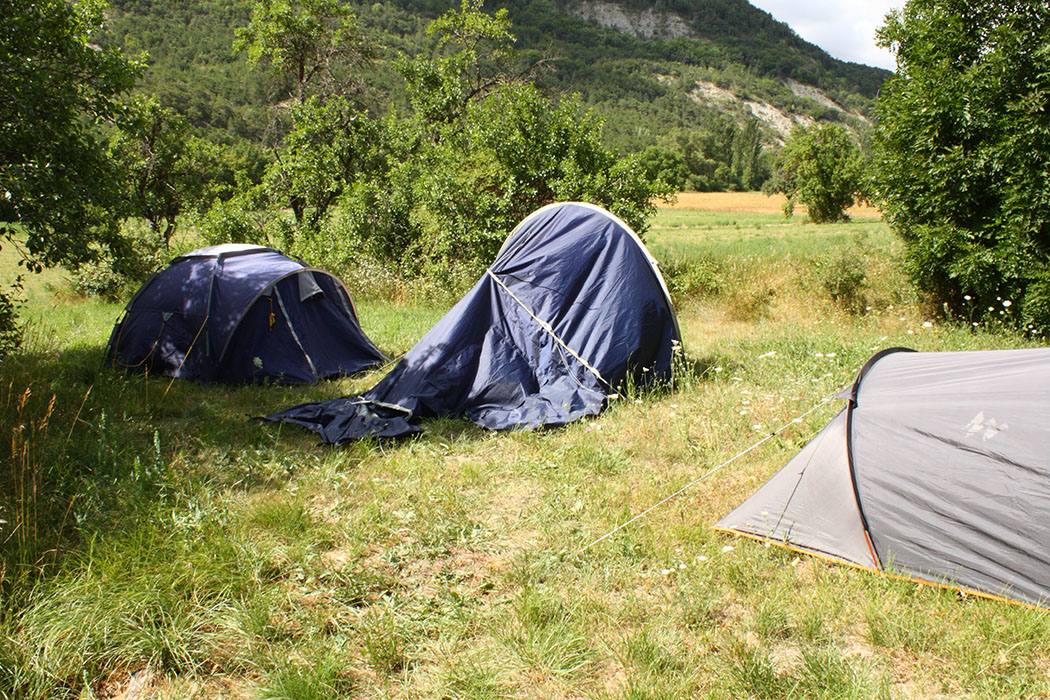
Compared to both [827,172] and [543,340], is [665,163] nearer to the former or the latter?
[827,172]

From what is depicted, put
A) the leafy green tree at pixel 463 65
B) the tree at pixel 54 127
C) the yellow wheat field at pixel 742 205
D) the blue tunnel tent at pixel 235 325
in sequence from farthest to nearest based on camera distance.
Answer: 1. the yellow wheat field at pixel 742 205
2. the leafy green tree at pixel 463 65
3. the blue tunnel tent at pixel 235 325
4. the tree at pixel 54 127

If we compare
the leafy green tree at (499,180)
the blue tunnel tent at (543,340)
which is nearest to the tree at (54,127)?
the blue tunnel tent at (543,340)

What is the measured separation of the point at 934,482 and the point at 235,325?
7.13 meters

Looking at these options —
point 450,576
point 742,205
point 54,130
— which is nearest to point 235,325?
point 54,130

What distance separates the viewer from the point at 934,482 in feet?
11.3

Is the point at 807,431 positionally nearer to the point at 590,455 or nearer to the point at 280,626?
the point at 590,455

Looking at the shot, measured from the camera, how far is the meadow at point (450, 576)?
287cm

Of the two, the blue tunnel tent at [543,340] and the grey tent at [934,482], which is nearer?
the grey tent at [934,482]

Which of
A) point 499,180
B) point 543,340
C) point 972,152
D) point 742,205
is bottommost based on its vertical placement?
point 543,340

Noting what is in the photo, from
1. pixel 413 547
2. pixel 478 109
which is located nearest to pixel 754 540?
pixel 413 547

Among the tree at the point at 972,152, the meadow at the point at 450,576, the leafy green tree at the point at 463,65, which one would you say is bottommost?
the meadow at the point at 450,576

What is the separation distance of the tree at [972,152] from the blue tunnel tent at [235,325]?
310 inches

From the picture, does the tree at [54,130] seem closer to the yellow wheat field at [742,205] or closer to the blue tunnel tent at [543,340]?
the blue tunnel tent at [543,340]

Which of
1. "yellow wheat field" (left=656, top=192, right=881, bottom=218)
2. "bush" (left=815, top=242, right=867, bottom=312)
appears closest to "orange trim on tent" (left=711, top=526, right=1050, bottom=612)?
"bush" (left=815, top=242, right=867, bottom=312)
